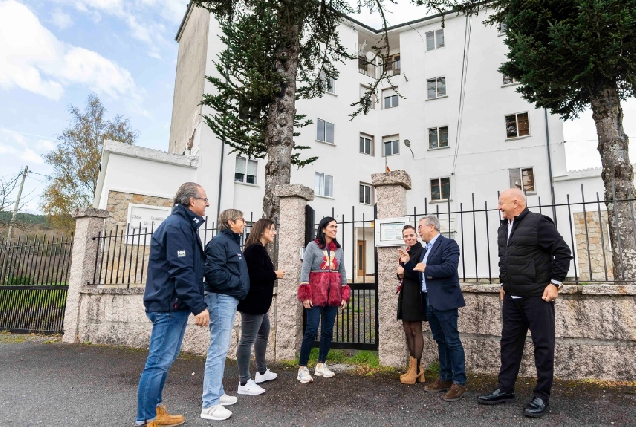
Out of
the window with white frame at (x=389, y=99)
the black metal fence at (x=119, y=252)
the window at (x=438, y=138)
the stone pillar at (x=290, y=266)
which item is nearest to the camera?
the stone pillar at (x=290, y=266)

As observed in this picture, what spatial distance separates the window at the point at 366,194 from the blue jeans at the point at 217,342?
2017 cm

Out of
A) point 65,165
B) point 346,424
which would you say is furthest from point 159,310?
point 65,165

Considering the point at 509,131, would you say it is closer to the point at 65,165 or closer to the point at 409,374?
the point at 409,374

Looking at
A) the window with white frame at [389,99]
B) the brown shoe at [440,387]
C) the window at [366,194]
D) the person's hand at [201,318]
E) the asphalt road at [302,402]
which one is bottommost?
the asphalt road at [302,402]

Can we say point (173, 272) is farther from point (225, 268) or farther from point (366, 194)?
point (366, 194)

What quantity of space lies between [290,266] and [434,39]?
22.5 meters

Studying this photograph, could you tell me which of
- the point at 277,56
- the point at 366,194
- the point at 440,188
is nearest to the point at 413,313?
the point at 277,56

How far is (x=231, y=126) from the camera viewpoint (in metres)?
14.0

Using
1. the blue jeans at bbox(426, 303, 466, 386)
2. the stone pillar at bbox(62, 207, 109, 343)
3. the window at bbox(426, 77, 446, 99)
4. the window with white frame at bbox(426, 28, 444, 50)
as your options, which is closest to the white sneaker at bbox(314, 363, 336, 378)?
the blue jeans at bbox(426, 303, 466, 386)

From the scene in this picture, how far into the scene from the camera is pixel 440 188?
2205 centimetres

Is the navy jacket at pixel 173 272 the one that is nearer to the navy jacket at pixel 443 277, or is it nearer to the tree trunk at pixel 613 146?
the navy jacket at pixel 443 277

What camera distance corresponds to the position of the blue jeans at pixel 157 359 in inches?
127

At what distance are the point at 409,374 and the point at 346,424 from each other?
1.49m

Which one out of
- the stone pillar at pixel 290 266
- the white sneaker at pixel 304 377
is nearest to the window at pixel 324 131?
the stone pillar at pixel 290 266
